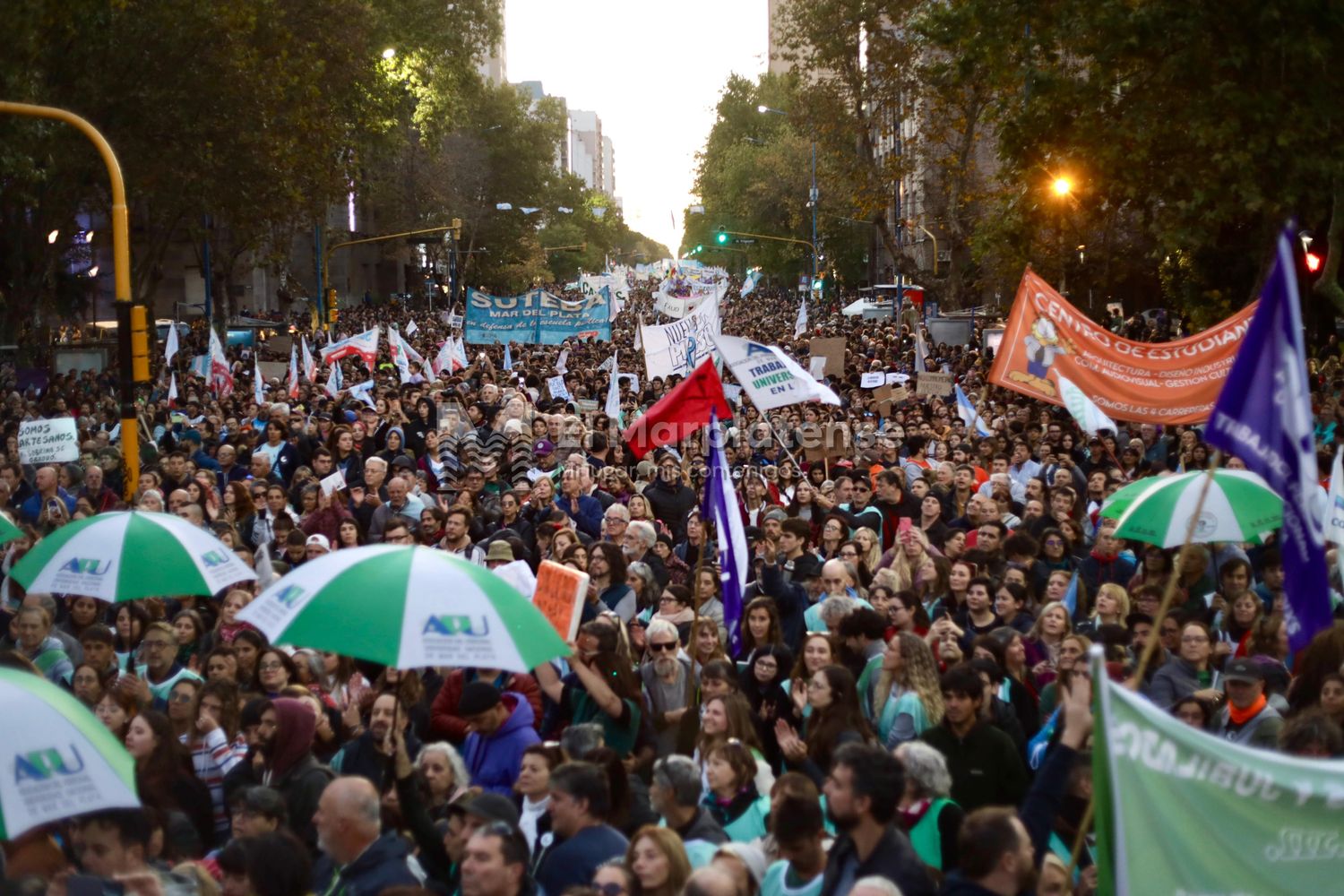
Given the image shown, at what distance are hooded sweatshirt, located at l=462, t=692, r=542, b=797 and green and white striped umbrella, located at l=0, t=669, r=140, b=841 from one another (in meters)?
2.01

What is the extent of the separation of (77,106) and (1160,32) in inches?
689

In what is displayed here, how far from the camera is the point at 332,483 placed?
12.6 metres

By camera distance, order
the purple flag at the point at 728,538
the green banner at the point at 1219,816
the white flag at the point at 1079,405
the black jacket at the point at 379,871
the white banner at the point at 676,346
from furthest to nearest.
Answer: the white banner at the point at 676,346
the white flag at the point at 1079,405
the purple flag at the point at 728,538
the black jacket at the point at 379,871
the green banner at the point at 1219,816

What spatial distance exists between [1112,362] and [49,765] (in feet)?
32.4

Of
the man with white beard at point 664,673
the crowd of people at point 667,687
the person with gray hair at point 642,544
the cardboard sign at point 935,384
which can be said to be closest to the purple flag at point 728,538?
the crowd of people at point 667,687

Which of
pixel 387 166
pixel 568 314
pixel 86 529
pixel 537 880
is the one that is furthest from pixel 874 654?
pixel 387 166

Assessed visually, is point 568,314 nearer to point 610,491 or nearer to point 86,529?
point 610,491

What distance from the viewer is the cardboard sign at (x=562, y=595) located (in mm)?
7660

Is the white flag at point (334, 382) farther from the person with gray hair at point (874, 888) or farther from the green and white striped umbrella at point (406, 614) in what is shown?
the person with gray hair at point (874, 888)

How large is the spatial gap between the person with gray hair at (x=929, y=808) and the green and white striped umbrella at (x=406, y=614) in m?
1.27

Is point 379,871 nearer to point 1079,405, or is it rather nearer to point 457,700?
point 457,700

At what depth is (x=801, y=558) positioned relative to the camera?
10.2 metres

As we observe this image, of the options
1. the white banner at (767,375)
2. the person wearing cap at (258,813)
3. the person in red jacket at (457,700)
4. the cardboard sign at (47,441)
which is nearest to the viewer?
the person wearing cap at (258,813)

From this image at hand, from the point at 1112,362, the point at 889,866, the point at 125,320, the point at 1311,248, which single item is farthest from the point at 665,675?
the point at 1311,248
